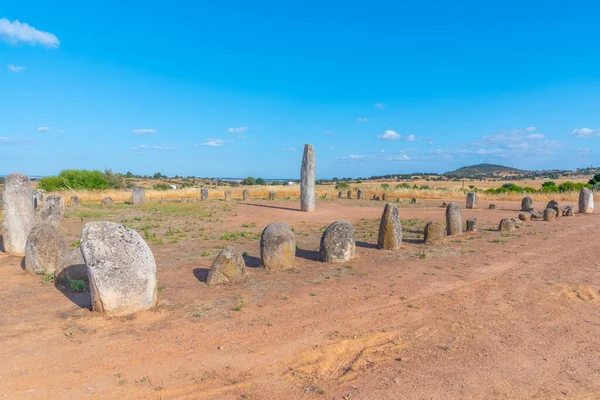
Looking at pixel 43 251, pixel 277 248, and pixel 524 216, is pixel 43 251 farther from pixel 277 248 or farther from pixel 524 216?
pixel 524 216

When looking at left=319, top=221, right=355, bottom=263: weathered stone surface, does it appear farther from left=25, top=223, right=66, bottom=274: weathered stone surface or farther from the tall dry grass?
the tall dry grass

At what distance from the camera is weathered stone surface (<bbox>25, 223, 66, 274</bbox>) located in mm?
9023

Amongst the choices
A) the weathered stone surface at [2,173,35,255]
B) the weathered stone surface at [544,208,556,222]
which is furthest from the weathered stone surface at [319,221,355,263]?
the weathered stone surface at [544,208,556,222]

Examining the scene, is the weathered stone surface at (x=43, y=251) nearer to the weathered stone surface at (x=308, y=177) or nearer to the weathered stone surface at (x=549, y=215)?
the weathered stone surface at (x=308, y=177)

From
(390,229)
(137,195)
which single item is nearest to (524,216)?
(390,229)

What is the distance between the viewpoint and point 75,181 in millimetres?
36594

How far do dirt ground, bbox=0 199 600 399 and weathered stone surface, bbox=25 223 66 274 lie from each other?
11.9 inches

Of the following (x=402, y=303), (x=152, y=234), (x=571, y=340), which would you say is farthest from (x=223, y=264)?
(x=152, y=234)

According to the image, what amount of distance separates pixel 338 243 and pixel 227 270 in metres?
3.30

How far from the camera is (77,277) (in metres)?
8.30

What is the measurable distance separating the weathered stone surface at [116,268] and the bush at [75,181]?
33.1 metres

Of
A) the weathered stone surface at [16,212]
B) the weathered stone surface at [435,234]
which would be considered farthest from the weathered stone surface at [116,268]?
the weathered stone surface at [435,234]

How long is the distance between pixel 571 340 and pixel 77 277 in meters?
9.30

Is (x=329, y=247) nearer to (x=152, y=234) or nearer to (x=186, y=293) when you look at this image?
(x=186, y=293)
